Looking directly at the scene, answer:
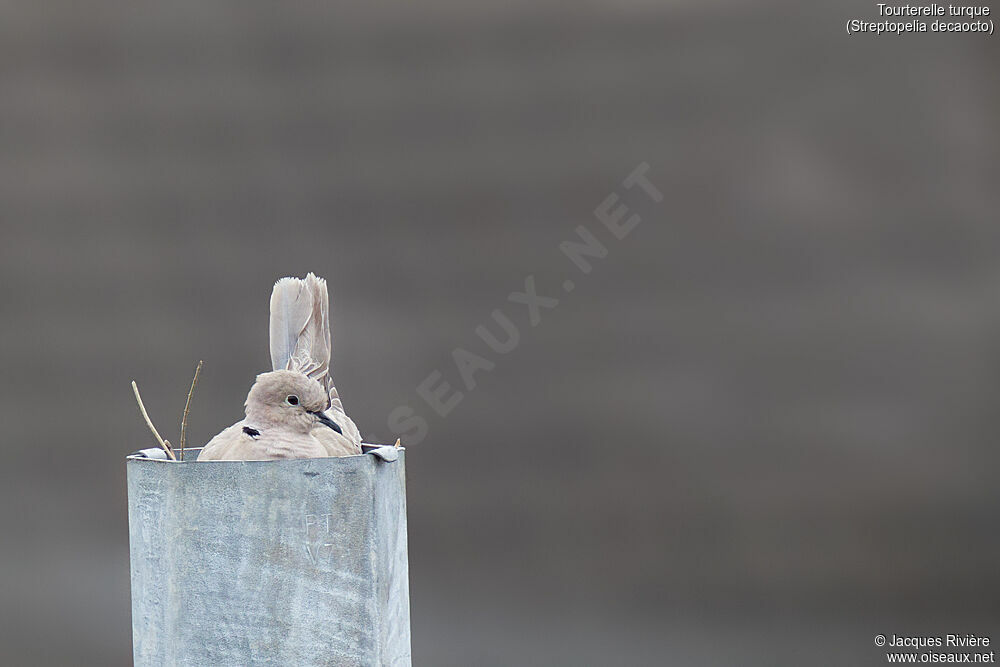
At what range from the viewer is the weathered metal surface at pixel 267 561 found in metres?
1.46

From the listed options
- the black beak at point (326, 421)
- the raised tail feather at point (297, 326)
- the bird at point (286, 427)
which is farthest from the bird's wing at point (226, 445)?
the raised tail feather at point (297, 326)

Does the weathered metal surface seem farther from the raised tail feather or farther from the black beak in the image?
the raised tail feather

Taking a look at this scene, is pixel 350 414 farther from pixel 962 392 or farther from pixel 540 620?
pixel 962 392

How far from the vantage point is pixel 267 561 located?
1.46 meters

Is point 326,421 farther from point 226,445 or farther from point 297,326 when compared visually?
point 297,326

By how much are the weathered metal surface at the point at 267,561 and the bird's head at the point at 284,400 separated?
0.19 meters

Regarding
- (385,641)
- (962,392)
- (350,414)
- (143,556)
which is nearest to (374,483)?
(385,641)

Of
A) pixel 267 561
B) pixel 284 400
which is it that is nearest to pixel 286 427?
pixel 284 400

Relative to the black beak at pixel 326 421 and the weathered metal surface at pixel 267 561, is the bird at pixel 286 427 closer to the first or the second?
the black beak at pixel 326 421

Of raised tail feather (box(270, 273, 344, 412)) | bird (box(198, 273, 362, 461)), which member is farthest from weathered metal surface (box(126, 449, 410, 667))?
raised tail feather (box(270, 273, 344, 412))

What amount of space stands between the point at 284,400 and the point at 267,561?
29cm

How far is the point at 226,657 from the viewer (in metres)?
1.47

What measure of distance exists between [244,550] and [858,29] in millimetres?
2337

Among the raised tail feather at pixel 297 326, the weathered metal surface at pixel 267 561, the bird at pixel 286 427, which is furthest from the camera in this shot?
the raised tail feather at pixel 297 326
